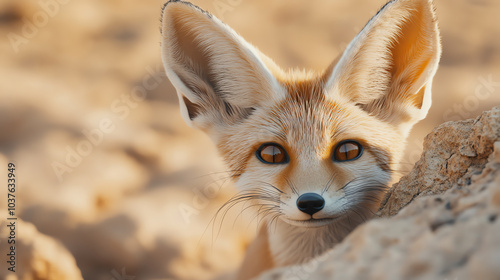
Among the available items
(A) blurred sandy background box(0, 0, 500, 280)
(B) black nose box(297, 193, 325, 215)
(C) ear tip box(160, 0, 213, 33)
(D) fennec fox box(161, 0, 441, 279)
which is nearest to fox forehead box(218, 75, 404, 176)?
(D) fennec fox box(161, 0, 441, 279)

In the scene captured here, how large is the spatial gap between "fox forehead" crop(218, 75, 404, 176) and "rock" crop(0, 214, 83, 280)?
59.8 inches

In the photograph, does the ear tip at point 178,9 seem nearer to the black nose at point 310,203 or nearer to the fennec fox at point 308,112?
the fennec fox at point 308,112

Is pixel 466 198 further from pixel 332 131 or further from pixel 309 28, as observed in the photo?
pixel 309 28

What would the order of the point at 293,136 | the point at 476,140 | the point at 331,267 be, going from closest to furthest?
the point at 331,267
the point at 476,140
the point at 293,136

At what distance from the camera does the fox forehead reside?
2029mm

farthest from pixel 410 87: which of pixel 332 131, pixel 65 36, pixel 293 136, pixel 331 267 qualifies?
pixel 65 36

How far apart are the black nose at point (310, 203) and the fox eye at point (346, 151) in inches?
11.3

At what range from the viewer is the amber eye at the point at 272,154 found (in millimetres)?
2072

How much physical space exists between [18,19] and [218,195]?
8.14 feet

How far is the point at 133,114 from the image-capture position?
184 inches

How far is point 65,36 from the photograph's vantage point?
4.87 meters

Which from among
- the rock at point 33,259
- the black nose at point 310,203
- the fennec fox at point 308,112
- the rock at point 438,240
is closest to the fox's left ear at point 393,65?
the fennec fox at point 308,112

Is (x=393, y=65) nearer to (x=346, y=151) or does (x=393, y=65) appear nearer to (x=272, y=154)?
(x=346, y=151)

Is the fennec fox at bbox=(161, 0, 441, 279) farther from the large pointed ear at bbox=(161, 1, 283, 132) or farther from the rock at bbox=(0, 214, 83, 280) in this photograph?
the rock at bbox=(0, 214, 83, 280)
